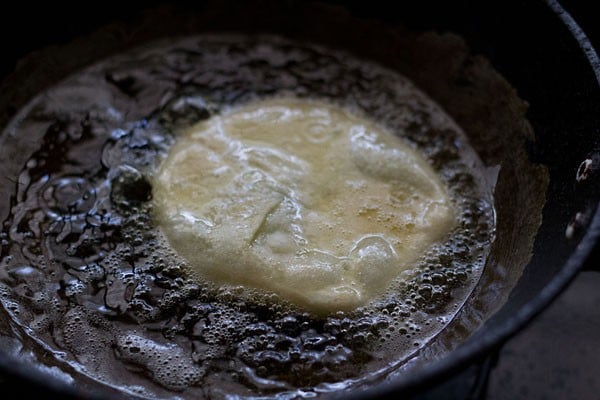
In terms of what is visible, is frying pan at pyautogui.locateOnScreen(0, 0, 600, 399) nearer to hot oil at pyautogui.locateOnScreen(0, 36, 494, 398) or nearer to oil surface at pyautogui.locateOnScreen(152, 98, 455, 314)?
hot oil at pyautogui.locateOnScreen(0, 36, 494, 398)

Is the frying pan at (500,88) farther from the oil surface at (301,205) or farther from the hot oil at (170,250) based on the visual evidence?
the oil surface at (301,205)

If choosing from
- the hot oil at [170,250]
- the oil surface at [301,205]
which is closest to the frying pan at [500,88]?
the hot oil at [170,250]

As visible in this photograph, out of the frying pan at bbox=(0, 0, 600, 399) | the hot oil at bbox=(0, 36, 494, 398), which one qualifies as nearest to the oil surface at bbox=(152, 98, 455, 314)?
the hot oil at bbox=(0, 36, 494, 398)

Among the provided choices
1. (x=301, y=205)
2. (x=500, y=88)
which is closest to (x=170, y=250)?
(x=301, y=205)

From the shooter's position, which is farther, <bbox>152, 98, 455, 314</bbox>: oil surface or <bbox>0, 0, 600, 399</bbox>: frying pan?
<bbox>152, 98, 455, 314</bbox>: oil surface

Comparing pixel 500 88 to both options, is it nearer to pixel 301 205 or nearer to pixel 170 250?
pixel 301 205
